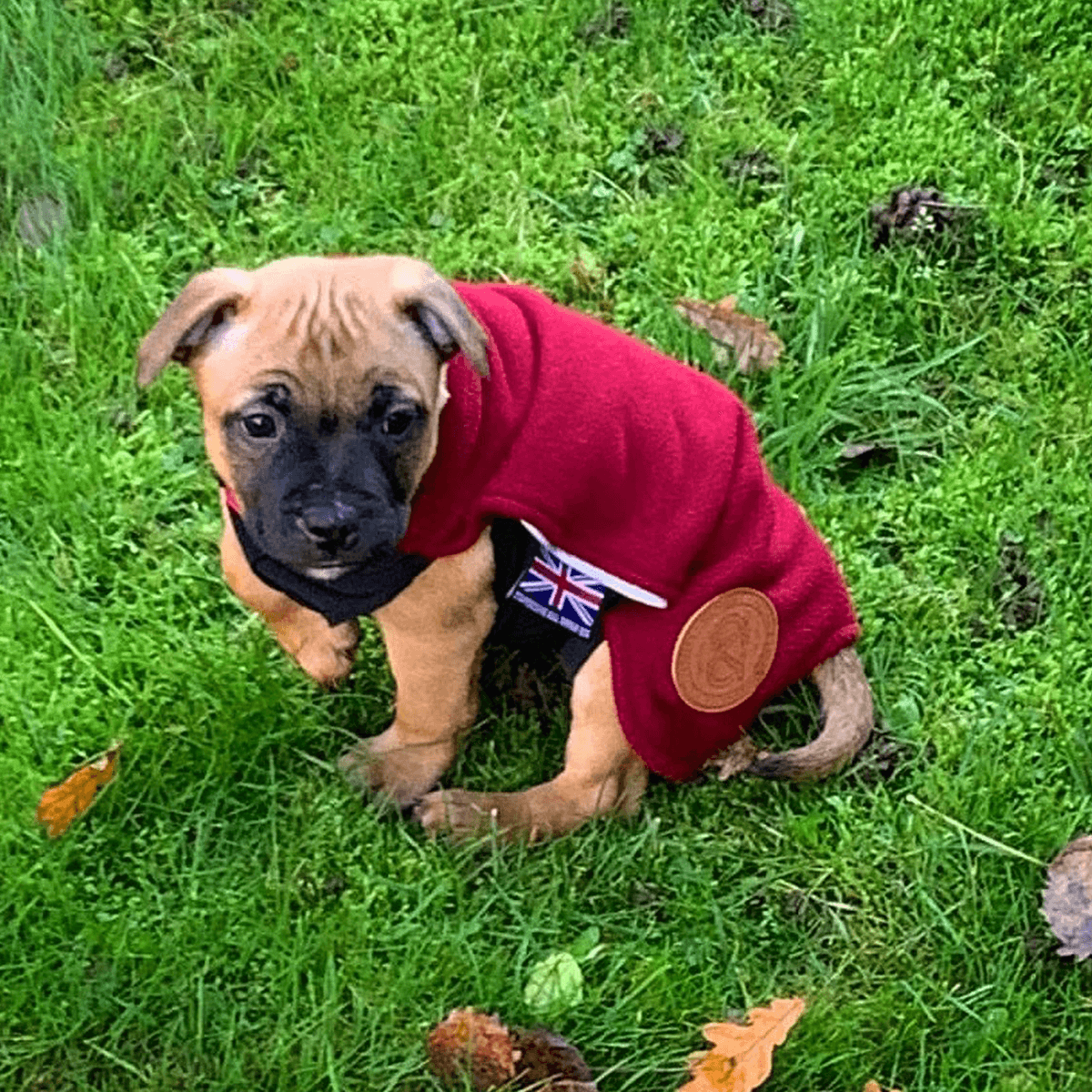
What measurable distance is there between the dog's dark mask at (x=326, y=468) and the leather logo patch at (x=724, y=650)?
1.96 ft

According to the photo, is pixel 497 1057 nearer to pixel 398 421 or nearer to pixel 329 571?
pixel 329 571

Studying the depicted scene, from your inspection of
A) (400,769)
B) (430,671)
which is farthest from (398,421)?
(400,769)

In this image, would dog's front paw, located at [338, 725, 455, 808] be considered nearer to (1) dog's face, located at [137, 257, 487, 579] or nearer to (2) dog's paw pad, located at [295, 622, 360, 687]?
(2) dog's paw pad, located at [295, 622, 360, 687]

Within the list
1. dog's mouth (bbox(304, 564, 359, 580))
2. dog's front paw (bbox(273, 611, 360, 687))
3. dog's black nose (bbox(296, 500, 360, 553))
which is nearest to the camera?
dog's black nose (bbox(296, 500, 360, 553))

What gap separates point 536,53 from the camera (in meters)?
4.18

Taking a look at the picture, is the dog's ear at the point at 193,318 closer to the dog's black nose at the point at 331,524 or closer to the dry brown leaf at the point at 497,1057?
the dog's black nose at the point at 331,524

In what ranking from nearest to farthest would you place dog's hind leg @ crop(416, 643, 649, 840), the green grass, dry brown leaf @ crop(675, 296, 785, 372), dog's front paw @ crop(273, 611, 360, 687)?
the green grass, dog's hind leg @ crop(416, 643, 649, 840), dog's front paw @ crop(273, 611, 360, 687), dry brown leaf @ crop(675, 296, 785, 372)

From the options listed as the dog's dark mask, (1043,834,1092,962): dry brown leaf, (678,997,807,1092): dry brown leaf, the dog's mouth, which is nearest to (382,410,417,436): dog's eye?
the dog's dark mask

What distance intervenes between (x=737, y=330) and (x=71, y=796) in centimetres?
178

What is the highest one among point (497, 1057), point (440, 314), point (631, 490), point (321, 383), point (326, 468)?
point (440, 314)

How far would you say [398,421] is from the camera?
2547 millimetres

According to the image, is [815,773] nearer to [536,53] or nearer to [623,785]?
[623,785]

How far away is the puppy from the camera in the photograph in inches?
99.1

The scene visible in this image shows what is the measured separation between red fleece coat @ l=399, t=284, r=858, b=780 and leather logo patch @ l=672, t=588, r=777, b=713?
18 mm
